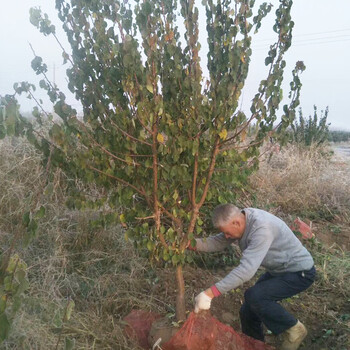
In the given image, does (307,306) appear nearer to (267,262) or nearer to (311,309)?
(311,309)

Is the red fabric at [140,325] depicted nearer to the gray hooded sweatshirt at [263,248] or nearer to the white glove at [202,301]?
the white glove at [202,301]

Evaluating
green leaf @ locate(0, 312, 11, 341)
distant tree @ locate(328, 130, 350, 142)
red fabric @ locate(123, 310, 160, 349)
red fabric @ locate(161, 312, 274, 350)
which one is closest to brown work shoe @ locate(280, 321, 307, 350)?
red fabric @ locate(161, 312, 274, 350)

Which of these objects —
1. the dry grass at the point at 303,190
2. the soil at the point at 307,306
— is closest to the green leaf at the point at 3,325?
the soil at the point at 307,306

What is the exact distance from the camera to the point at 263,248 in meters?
3.17

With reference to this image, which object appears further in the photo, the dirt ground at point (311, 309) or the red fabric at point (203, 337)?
the dirt ground at point (311, 309)

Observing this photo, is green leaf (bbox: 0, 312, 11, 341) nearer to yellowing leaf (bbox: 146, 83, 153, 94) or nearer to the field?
the field

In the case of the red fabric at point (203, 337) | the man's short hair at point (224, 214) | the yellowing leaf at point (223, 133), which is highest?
the yellowing leaf at point (223, 133)

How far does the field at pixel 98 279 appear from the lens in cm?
322

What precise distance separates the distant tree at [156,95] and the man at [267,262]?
0.54 metres

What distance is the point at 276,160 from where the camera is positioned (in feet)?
29.7

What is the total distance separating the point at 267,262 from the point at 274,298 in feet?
0.92

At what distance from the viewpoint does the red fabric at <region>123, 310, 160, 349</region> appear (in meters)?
3.34

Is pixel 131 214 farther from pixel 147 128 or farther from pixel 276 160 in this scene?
pixel 276 160

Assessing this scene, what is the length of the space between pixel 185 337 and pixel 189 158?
123cm
